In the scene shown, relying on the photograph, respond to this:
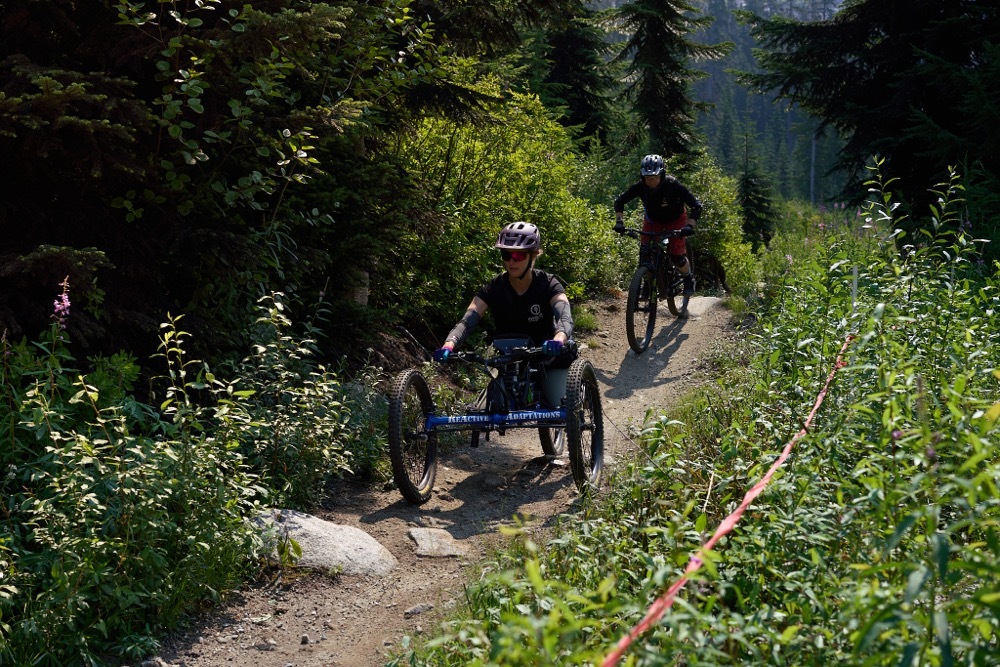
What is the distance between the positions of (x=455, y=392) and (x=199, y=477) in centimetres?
460

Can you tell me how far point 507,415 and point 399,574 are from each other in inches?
60.6

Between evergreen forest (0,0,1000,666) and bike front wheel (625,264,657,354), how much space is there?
1.47 meters

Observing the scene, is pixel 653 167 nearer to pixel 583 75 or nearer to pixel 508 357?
pixel 508 357

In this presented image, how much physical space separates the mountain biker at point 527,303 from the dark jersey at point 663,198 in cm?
464

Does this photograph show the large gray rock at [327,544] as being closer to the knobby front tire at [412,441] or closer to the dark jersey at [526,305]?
the knobby front tire at [412,441]

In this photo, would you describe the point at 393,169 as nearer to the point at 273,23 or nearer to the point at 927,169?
the point at 273,23

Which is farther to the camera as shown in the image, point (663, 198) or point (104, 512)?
point (663, 198)

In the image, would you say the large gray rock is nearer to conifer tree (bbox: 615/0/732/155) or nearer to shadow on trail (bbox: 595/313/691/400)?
shadow on trail (bbox: 595/313/691/400)

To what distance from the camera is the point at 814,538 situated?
10.3 feet

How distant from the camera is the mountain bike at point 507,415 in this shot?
6.30 meters

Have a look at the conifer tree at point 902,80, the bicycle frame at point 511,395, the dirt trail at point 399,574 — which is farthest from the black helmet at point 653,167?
the bicycle frame at point 511,395

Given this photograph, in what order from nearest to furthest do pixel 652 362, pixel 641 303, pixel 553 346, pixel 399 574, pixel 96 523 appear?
pixel 96 523
pixel 399 574
pixel 553 346
pixel 652 362
pixel 641 303

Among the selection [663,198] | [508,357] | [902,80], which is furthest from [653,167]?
[902,80]

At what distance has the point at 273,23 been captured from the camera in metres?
5.86
